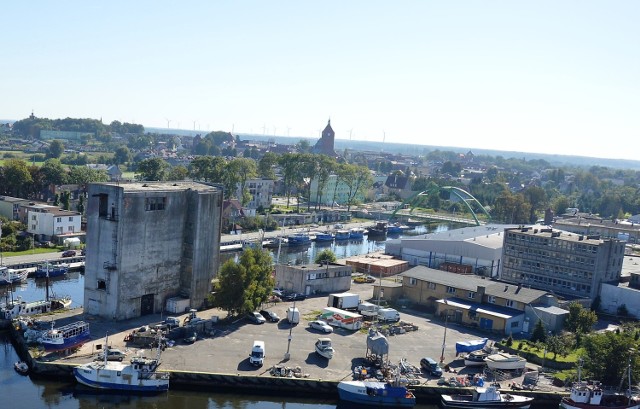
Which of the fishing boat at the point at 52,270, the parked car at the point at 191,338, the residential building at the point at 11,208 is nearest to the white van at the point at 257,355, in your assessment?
the parked car at the point at 191,338

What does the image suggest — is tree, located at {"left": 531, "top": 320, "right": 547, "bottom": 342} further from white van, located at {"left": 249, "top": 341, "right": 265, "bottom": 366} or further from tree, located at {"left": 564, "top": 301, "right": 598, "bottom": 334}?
white van, located at {"left": 249, "top": 341, "right": 265, "bottom": 366}

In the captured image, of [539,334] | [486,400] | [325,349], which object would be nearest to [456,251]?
[539,334]

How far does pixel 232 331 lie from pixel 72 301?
38.1 ft

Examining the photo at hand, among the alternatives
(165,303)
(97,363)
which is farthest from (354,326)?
(97,363)

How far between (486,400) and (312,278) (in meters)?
15.9

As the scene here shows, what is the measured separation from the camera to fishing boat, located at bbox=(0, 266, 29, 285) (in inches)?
1512

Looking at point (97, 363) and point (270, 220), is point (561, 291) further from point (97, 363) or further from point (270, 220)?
point (270, 220)

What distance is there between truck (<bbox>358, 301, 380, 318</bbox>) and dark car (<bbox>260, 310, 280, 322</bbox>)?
17.5 ft

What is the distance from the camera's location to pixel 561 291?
4178 centimetres

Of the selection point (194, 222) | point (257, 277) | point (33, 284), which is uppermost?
point (194, 222)

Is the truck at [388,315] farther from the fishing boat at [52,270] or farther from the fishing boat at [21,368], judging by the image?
the fishing boat at [52,270]

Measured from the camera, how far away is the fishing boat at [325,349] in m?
27.8

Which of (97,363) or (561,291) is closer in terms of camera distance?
(97,363)

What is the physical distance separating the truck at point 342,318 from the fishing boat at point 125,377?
10896 millimetres
